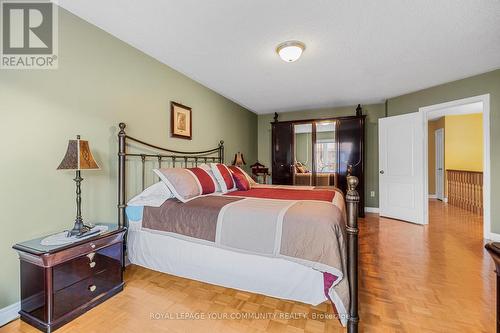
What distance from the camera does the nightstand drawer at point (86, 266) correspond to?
143cm

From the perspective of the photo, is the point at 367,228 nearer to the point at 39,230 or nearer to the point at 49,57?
the point at 39,230

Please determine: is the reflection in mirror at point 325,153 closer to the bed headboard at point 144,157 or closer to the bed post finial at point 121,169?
the bed headboard at point 144,157

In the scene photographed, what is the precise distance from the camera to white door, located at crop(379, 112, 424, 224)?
384 cm

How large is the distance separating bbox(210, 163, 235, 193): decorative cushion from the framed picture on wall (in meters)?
0.67

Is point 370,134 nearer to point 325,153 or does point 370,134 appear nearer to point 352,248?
point 325,153

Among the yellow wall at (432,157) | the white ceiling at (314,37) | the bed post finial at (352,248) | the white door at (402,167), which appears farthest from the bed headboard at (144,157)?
the yellow wall at (432,157)

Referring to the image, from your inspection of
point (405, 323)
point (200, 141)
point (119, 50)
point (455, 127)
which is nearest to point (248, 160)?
point (200, 141)

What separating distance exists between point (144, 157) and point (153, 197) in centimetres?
57

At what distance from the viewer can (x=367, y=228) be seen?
11.8 ft

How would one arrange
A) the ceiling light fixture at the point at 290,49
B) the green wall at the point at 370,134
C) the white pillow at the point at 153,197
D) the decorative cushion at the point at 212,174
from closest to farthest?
the white pillow at the point at 153,197 < the ceiling light fixture at the point at 290,49 < the decorative cushion at the point at 212,174 < the green wall at the point at 370,134

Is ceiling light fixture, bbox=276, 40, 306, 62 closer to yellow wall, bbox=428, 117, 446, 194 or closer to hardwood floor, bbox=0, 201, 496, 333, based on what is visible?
hardwood floor, bbox=0, 201, 496, 333

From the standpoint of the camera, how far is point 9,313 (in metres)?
1.47

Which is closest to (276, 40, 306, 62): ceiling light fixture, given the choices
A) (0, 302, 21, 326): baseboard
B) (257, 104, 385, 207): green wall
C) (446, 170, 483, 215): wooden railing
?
(257, 104, 385, 207): green wall

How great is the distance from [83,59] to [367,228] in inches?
168
